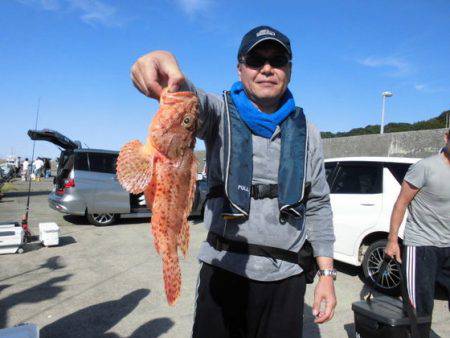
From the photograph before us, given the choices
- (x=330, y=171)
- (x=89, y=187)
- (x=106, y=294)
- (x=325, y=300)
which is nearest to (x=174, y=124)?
(x=325, y=300)

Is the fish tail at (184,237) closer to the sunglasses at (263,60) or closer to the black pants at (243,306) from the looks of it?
the black pants at (243,306)

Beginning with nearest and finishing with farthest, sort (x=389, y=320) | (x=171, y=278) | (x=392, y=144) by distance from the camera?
1. (x=171, y=278)
2. (x=389, y=320)
3. (x=392, y=144)

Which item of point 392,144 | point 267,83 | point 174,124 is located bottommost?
point 174,124

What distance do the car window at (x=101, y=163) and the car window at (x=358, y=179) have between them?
265 inches

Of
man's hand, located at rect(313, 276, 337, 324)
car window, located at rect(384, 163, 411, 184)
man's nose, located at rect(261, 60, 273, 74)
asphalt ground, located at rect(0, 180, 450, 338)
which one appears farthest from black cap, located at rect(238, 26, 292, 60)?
car window, located at rect(384, 163, 411, 184)

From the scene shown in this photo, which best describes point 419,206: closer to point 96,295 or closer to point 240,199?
point 240,199

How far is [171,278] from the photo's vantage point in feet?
5.57

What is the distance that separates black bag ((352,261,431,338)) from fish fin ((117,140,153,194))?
9.72 ft

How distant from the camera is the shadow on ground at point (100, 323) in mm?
4340

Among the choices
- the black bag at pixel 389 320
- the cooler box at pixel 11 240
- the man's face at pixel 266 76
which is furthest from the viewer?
the cooler box at pixel 11 240

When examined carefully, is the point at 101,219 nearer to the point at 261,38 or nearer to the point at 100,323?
the point at 100,323

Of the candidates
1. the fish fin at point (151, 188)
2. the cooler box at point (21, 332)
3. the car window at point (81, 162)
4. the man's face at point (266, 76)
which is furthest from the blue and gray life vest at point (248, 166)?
the car window at point (81, 162)

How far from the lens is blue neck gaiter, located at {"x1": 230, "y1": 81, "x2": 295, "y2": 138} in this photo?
221cm

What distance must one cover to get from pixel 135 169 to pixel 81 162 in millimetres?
9881
